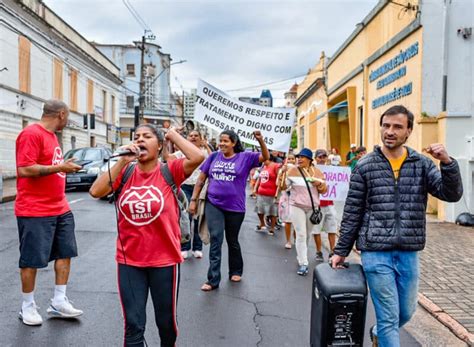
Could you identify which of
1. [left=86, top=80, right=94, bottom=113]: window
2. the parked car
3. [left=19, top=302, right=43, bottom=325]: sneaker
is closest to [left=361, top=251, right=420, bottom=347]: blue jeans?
[left=19, top=302, right=43, bottom=325]: sneaker

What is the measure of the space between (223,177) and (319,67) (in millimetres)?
28454

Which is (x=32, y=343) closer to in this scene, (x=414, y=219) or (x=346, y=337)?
(x=346, y=337)

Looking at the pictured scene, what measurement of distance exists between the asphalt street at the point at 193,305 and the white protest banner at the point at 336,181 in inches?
48.1

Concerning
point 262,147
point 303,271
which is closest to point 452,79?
point 303,271

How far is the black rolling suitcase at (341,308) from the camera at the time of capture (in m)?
3.73

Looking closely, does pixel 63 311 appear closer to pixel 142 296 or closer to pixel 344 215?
pixel 142 296

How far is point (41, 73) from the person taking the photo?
1081 inches

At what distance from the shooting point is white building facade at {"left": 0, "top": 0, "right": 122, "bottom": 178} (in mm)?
23094

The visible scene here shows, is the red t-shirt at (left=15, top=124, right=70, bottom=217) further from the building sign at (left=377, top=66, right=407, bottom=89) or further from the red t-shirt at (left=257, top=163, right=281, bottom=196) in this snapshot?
the building sign at (left=377, top=66, right=407, bottom=89)

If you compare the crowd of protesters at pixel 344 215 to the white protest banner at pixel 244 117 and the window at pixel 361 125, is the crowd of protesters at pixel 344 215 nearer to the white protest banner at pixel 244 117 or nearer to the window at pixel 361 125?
the white protest banner at pixel 244 117

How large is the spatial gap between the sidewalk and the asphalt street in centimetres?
37

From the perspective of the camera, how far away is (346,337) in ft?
12.5

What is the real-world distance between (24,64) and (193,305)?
75.1ft

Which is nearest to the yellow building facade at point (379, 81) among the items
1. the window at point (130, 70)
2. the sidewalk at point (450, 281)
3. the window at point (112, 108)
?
the sidewalk at point (450, 281)
